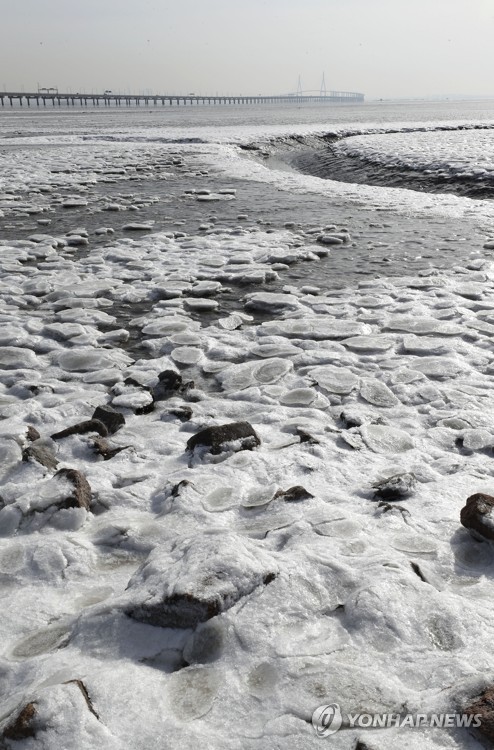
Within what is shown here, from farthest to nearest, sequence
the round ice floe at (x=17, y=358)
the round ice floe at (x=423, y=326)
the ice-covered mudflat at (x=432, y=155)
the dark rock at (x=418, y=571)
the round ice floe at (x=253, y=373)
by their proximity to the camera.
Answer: the ice-covered mudflat at (x=432, y=155) < the round ice floe at (x=423, y=326) < the round ice floe at (x=17, y=358) < the round ice floe at (x=253, y=373) < the dark rock at (x=418, y=571)

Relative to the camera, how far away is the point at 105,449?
2543 millimetres

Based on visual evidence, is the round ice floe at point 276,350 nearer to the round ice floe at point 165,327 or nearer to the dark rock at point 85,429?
the round ice floe at point 165,327

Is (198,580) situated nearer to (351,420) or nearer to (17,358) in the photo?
(351,420)

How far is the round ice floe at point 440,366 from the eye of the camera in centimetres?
332

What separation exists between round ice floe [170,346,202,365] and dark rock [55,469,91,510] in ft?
4.82

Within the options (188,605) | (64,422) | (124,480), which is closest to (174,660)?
(188,605)

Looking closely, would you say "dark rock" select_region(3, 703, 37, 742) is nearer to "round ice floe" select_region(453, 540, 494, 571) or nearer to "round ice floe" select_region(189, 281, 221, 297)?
"round ice floe" select_region(453, 540, 494, 571)

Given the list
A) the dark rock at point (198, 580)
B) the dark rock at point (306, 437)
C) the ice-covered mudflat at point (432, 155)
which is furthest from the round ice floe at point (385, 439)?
the ice-covered mudflat at point (432, 155)

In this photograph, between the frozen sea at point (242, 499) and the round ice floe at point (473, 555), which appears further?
the round ice floe at point (473, 555)

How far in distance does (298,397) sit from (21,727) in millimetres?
2077

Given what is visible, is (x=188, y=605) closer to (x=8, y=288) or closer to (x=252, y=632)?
(x=252, y=632)

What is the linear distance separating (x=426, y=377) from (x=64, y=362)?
6.78 ft

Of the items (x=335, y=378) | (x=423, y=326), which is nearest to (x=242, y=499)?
(x=335, y=378)

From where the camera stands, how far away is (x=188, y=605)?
5.08ft
